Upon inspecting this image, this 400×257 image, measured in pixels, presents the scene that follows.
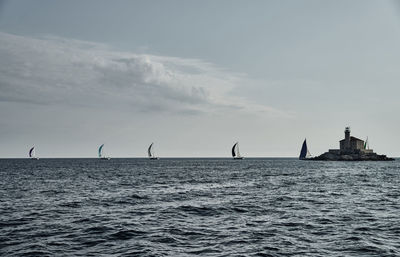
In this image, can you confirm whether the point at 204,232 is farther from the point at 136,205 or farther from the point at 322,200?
the point at 322,200

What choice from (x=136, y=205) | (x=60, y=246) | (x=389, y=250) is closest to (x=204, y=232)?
(x=60, y=246)

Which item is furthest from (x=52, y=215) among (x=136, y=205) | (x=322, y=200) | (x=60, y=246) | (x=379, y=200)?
(x=379, y=200)

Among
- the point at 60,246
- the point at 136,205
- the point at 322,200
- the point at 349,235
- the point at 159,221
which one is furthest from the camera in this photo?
the point at 322,200

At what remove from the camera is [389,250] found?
19844mm

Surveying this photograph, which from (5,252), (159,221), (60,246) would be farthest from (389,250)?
(5,252)

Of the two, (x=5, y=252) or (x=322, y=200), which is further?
(x=322, y=200)

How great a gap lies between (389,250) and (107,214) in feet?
72.1

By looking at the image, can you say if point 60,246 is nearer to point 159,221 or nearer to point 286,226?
point 159,221

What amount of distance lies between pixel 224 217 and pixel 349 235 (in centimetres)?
1013

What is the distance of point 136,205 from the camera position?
120 feet

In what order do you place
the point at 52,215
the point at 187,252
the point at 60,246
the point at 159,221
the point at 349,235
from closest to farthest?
the point at 187,252
the point at 60,246
the point at 349,235
the point at 159,221
the point at 52,215

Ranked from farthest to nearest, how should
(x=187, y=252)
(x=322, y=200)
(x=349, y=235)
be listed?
(x=322, y=200) → (x=349, y=235) → (x=187, y=252)

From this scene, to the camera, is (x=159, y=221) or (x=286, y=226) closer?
(x=286, y=226)

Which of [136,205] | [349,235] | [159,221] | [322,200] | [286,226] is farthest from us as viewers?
[322,200]
